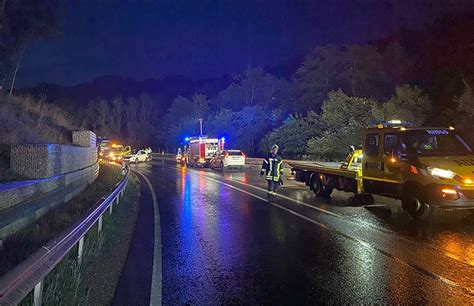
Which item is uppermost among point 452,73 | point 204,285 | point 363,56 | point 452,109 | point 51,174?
point 363,56

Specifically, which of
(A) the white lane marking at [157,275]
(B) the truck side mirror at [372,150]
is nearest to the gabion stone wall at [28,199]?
(A) the white lane marking at [157,275]

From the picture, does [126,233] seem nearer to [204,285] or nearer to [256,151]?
[204,285]

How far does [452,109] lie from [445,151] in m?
21.6

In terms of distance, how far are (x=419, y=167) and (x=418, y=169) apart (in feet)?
0.16

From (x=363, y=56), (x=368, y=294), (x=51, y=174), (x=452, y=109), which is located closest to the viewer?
(x=368, y=294)

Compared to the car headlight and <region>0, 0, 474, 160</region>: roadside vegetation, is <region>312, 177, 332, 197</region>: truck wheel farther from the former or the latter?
<region>0, 0, 474, 160</region>: roadside vegetation

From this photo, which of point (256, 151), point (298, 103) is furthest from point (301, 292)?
point (256, 151)

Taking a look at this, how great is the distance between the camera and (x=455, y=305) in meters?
4.64

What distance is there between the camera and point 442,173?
30.3ft

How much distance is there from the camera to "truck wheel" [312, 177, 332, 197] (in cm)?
1473

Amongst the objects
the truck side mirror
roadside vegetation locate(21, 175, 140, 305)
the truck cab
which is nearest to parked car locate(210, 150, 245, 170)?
the truck cab

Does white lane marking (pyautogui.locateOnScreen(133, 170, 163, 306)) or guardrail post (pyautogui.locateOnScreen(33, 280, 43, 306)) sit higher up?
guardrail post (pyautogui.locateOnScreen(33, 280, 43, 306))

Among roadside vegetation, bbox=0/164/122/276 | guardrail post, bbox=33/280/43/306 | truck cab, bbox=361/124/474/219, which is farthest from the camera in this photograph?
truck cab, bbox=361/124/474/219

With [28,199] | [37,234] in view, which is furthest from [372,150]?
[28,199]
